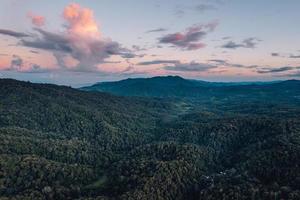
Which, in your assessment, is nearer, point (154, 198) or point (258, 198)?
point (258, 198)

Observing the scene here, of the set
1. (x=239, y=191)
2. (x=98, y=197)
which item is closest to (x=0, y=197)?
(x=98, y=197)

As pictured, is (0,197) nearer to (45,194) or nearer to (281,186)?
(45,194)

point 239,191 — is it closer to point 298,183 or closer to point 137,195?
point 298,183

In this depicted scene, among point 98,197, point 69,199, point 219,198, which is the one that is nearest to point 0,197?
point 69,199

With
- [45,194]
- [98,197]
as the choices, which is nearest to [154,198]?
[98,197]

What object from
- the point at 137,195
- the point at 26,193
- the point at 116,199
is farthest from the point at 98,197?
the point at 26,193

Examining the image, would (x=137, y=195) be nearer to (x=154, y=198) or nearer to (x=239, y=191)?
(x=154, y=198)
